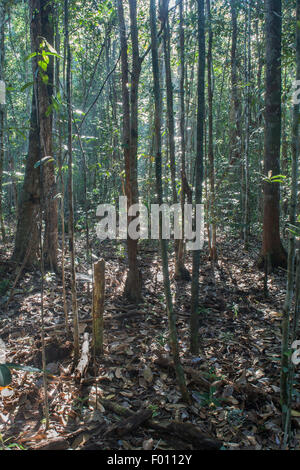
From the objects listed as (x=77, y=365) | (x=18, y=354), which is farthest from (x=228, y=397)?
(x=18, y=354)

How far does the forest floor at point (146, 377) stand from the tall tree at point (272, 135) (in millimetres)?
1080

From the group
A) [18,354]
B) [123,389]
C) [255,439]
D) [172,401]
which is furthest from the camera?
[18,354]

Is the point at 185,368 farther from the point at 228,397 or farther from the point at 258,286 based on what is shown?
the point at 258,286

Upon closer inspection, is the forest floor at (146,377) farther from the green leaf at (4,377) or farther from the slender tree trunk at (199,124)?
the green leaf at (4,377)

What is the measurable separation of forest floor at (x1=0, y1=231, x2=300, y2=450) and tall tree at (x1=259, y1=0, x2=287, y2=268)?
3.54ft

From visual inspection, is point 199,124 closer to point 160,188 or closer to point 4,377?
point 160,188

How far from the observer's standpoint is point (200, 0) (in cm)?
A: 291

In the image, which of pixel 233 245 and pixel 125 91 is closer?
pixel 125 91

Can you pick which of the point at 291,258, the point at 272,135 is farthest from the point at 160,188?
the point at 272,135

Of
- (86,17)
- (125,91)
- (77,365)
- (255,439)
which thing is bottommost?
(255,439)

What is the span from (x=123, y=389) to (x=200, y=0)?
134 inches

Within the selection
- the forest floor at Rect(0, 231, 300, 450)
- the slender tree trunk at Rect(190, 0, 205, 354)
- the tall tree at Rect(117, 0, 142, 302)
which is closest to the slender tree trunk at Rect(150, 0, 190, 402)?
the forest floor at Rect(0, 231, 300, 450)

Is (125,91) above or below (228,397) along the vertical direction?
above
